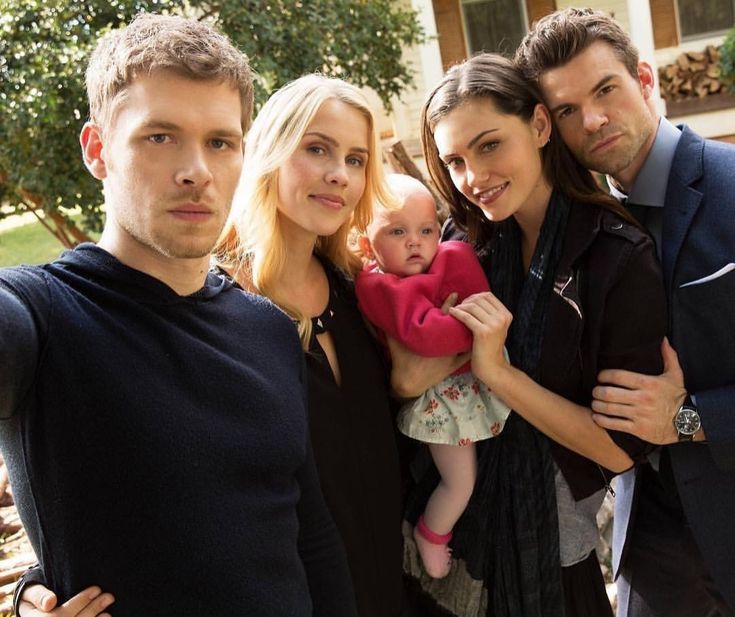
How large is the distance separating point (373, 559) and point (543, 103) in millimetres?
1517

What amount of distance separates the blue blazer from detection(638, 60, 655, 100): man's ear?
1.06 feet

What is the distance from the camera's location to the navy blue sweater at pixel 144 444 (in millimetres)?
1326

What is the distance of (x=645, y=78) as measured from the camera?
2.61 meters

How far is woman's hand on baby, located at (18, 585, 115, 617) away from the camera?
134cm

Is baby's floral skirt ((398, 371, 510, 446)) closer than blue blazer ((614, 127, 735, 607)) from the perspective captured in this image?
No

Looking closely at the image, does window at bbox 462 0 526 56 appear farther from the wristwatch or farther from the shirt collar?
the wristwatch

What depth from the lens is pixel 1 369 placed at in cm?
124

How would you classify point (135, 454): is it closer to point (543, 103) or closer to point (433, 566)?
point (433, 566)

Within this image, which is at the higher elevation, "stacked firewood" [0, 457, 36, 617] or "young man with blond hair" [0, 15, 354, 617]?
Result: "young man with blond hair" [0, 15, 354, 617]

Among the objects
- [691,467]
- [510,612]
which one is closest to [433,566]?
[510,612]

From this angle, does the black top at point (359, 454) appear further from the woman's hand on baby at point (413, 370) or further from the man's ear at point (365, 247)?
the man's ear at point (365, 247)

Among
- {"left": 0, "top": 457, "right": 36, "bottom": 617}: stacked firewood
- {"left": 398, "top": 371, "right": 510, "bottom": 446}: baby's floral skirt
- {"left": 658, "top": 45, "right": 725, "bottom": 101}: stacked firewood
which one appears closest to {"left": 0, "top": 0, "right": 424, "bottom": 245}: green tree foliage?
{"left": 0, "top": 457, "right": 36, "bottom": 617}: stacked firewood

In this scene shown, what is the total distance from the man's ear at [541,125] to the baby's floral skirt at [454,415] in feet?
2.67

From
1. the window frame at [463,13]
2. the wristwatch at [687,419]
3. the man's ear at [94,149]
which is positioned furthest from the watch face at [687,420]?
the window frame at [463,13]
